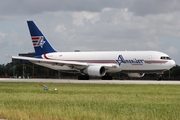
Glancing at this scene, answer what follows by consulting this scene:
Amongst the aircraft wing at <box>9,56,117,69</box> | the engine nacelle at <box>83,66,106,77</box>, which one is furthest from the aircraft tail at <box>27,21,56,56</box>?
the engine nacelle at <box>83,66,106,77</box>

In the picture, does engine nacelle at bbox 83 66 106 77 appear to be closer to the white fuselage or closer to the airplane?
the airplane

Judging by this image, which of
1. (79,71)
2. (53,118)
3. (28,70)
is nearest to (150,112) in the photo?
(53,118)

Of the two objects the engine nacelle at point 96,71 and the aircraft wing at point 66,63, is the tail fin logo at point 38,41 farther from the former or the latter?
the engine nacelle at point 96,71

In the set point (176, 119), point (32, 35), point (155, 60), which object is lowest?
point (176, 119)

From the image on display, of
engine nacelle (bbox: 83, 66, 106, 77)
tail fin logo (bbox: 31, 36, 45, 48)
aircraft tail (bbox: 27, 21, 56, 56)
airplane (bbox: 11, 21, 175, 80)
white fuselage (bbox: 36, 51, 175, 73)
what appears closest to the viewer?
white fuselage (bbox: 36, 51, 175, 73)

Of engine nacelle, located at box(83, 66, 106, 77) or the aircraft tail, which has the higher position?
the aircraft tail

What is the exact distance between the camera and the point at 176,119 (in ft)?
46.6

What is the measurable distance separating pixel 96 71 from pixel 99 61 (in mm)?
2490

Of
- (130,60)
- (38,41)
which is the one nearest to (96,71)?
(130,60)

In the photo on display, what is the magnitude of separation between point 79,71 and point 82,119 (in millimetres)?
48961

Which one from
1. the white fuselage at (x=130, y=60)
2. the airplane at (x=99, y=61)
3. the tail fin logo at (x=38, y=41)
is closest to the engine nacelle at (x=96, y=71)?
the airplane at (x=99, y=61)

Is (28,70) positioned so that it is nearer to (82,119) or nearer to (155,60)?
(155,60)

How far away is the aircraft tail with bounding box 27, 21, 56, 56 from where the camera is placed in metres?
66.8

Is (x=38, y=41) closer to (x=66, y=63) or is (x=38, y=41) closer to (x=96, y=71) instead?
(x=66, y=63)
